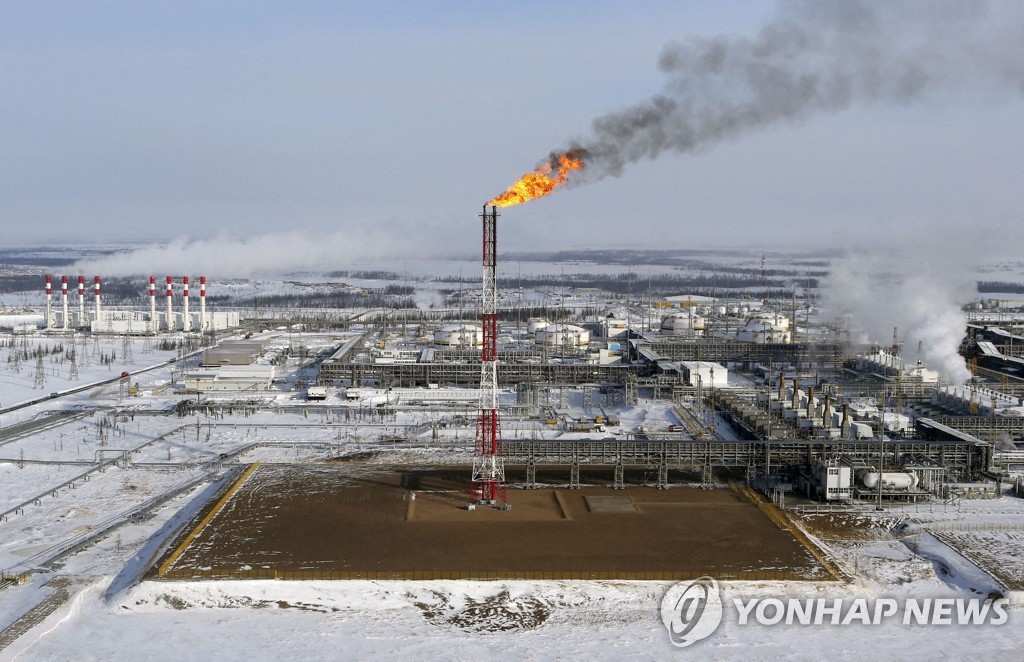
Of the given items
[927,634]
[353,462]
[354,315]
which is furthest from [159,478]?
[354,315]

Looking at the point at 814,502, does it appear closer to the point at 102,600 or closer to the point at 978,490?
the point at 978,490

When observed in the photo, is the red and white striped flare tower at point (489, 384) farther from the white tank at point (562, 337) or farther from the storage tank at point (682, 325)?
the storage tank at point (682, 325)

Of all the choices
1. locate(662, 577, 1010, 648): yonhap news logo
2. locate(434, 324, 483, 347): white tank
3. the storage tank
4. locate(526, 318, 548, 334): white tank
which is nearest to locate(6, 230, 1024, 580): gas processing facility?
locate(434, 324, 483, 347): white tank

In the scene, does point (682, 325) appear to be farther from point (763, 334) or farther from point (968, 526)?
point (968, 526)

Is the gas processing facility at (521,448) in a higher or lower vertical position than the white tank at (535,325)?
lower

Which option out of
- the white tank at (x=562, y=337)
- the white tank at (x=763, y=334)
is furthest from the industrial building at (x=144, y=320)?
the white tank at (x=763, y=334)

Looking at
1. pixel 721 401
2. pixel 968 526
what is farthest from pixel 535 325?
pixel 968 526
